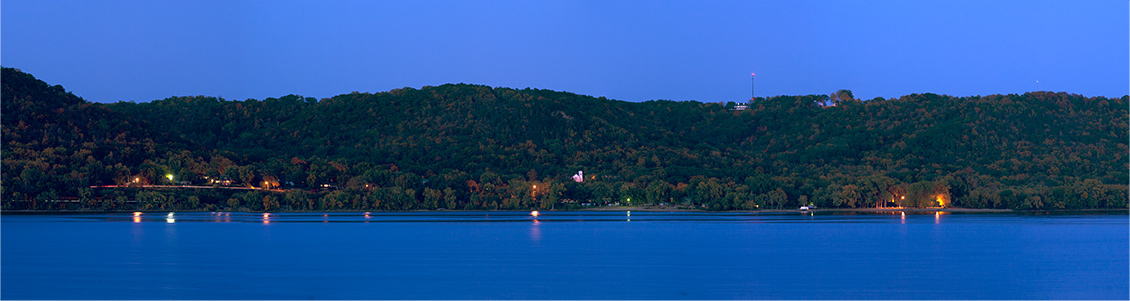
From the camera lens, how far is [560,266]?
47719 millimetres

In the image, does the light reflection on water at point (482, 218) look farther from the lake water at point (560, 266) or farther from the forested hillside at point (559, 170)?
the lake water at point (560, 266)

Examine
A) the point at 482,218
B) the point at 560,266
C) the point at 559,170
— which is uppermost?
the point at 559,170

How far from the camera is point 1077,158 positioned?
175 m

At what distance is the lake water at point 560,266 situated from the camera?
37500mm

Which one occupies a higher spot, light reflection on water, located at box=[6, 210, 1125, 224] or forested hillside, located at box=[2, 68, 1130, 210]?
forested hillside, located at box=[2, 68, 1130, 210]

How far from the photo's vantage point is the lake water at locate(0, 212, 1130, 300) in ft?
123

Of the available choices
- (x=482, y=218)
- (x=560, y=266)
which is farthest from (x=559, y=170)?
(x=560, y=266)

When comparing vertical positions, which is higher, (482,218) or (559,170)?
(559,170)

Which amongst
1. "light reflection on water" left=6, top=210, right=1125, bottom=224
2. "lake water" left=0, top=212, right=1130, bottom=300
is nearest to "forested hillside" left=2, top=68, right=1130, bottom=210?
"light reflection on water" left=6, top=210, right=1125, bottom=224

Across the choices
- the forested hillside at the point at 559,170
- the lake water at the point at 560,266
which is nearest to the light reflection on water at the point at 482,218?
the forested hillside at the point at 559,170

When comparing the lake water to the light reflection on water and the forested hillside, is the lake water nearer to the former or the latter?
the light reflection on water

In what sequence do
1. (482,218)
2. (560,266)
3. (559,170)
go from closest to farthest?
1. (560,266)
2. (482,218)
3. (559,170)

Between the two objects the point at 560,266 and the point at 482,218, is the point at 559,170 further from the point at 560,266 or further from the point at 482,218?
the point at 560,266

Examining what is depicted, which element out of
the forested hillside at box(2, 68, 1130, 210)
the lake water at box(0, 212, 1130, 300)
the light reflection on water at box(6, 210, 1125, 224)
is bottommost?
the lake water at box(0, 212, 1130, 300)
